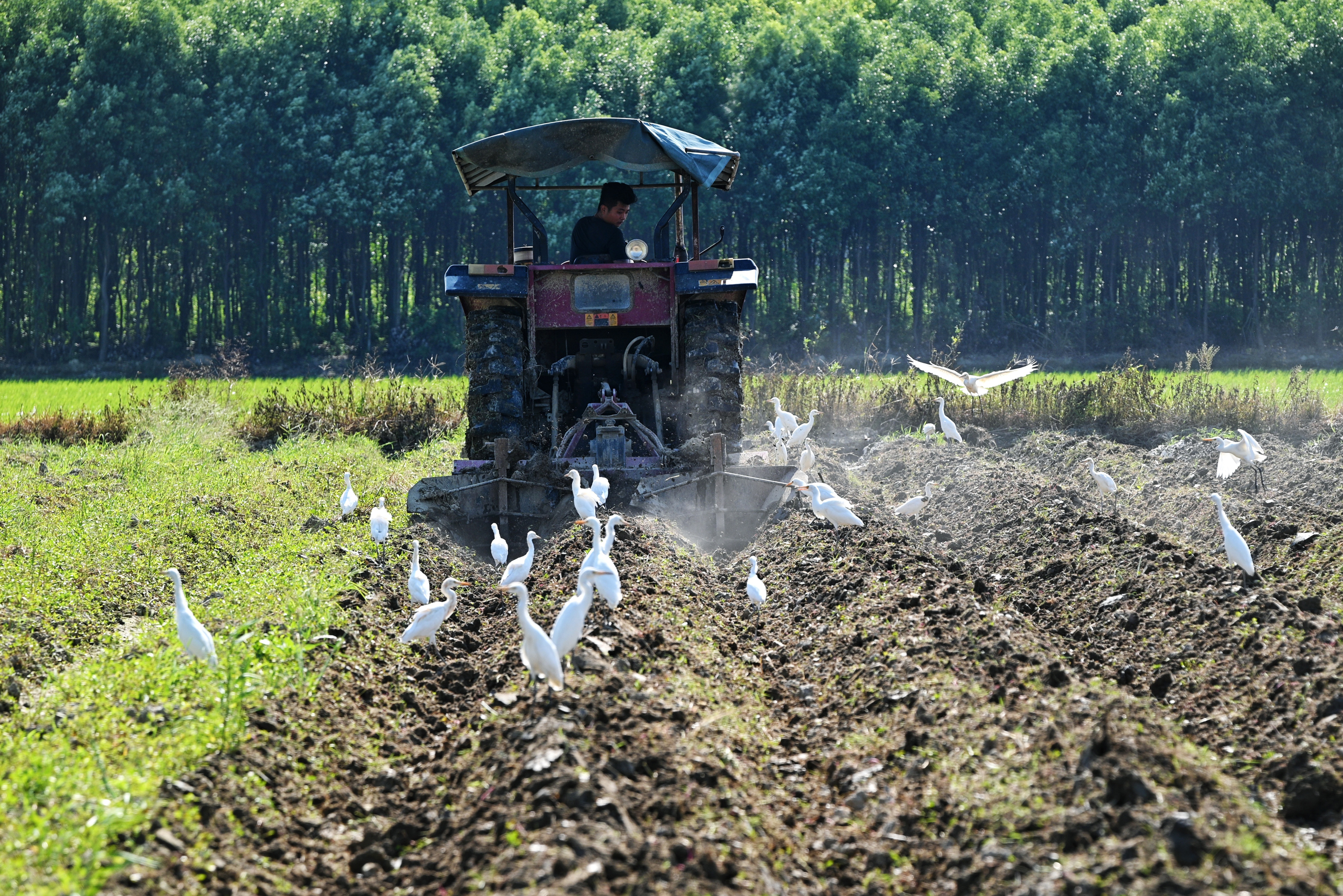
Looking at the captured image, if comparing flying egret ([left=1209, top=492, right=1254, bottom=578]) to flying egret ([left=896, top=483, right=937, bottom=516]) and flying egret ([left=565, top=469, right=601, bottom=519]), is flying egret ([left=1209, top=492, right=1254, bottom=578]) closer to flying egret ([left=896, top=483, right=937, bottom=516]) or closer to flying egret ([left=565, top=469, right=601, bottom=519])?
flying egret ([left=896, top=483, right=937, bottom=516])

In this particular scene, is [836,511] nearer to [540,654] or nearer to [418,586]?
[418,586]

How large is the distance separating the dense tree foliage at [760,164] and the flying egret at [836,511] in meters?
25.2

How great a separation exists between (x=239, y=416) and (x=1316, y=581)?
1524 centimetres

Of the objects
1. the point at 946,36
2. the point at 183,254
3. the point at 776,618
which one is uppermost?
the point at 946,36

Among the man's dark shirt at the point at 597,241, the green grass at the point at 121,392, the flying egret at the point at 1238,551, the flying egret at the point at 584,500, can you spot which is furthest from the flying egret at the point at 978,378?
the green grass at the point at 121,392

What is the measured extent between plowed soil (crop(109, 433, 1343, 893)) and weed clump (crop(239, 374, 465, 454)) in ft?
31.0

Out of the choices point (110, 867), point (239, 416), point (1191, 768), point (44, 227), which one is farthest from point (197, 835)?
point (44, 227)

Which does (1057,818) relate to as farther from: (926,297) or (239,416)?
(926,297)

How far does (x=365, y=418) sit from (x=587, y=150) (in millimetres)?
8567

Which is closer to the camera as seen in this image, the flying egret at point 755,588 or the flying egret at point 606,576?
the flying egret at point 606,576

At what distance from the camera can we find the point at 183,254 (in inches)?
1469

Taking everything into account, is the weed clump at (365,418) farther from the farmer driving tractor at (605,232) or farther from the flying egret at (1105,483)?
the flying egret at (1105,483)

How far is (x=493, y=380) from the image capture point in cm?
1091

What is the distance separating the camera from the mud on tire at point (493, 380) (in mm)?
10898
